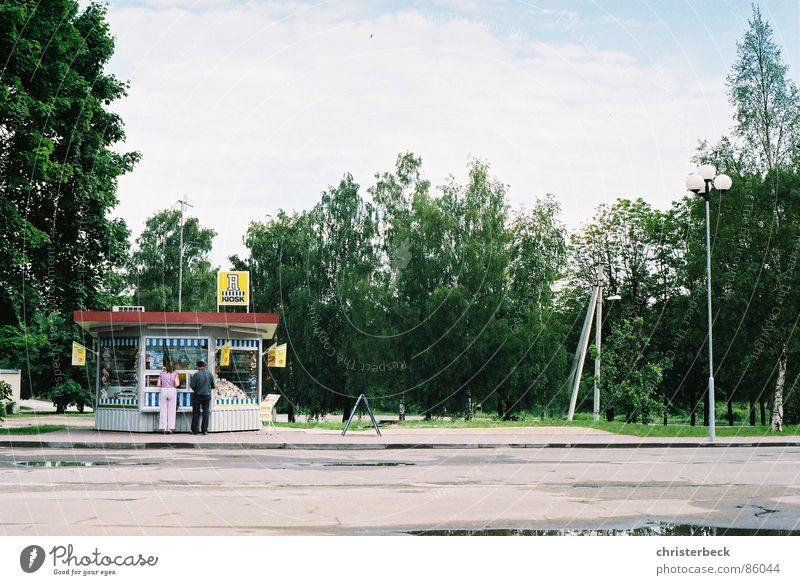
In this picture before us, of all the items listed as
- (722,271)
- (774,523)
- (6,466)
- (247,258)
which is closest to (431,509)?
(774,523)

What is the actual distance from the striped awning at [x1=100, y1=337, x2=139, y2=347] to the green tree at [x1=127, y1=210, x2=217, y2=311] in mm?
39993

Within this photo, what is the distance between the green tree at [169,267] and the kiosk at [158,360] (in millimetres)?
40658

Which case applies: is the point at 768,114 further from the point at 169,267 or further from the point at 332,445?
the point at 169,267

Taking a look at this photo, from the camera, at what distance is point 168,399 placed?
78.1ft

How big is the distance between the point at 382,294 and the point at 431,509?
135 ft

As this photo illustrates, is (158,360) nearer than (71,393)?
Yes

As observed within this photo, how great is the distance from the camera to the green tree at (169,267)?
66.8m

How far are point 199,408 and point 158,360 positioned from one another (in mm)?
2339

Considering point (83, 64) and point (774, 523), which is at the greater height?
point (83, 64)

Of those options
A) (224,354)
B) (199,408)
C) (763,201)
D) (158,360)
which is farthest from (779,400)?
(158,360)

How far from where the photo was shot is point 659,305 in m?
55.3

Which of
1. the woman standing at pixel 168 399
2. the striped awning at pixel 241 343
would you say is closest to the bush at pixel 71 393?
the striped awning at pixel 241 343

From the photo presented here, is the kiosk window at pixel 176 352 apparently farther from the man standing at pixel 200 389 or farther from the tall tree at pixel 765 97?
the tall tree at pixel 765 97

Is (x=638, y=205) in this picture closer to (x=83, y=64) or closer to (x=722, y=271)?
(x=722, y=271)
